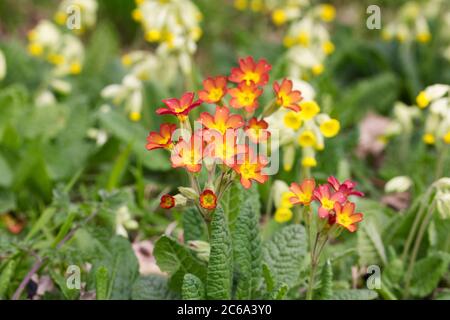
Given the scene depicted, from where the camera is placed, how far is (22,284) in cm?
225

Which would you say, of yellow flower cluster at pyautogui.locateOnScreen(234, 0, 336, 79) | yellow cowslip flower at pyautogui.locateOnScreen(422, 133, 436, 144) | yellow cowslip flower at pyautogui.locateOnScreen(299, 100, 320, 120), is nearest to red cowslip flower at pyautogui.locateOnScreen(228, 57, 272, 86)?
yellow cowslip flower at pyautogui.locateOnScreen(299, 100, 320, 120)

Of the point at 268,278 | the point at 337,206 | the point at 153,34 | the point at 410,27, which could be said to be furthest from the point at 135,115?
the point at 410,27

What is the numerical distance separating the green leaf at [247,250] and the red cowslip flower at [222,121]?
30 cm

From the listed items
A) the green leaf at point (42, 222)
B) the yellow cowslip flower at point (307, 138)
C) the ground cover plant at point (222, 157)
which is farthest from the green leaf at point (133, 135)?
the yellow cowslip flower at point (307, 138)

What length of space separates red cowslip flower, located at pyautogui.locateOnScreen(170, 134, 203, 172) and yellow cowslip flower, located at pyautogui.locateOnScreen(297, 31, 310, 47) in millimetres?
1862

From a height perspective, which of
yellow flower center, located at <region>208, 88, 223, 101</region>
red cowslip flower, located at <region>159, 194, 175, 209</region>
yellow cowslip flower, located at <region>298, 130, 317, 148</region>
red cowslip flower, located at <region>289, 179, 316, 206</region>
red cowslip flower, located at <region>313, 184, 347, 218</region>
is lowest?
red cowslip flower, located at <region>159, 194, 175, 209</region>

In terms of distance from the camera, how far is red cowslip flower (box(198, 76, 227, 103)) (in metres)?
2.03

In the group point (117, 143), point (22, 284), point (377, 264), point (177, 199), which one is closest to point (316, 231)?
point (177, 199)

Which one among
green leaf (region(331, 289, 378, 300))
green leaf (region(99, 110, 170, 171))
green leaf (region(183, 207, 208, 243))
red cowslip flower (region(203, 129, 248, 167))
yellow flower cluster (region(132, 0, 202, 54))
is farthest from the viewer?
yellow flower cluster (region(132, 0, 202, 54))

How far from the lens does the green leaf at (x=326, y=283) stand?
2.10 meters

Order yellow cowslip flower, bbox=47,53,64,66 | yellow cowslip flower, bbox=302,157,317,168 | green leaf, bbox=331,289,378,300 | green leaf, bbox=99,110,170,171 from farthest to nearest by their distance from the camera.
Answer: yellow cowslip flower, bbox=47,53,64,66 → green leaf, bbox=99,110,170,171 → yellow cowslip flower, bbox=302,157,317,168 → green leaf, bbox=331,289,378,300

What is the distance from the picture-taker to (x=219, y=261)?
200 cm

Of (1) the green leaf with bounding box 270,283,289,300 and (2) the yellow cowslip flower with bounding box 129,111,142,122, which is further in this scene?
(2) the yellow cowslip flower with bounding box 129,111,142,122

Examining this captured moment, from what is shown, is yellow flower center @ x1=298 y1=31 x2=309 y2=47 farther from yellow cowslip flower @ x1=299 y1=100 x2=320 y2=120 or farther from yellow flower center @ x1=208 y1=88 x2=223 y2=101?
yellow flower center @ x1=208 y1=88 x2=223 y2=101
